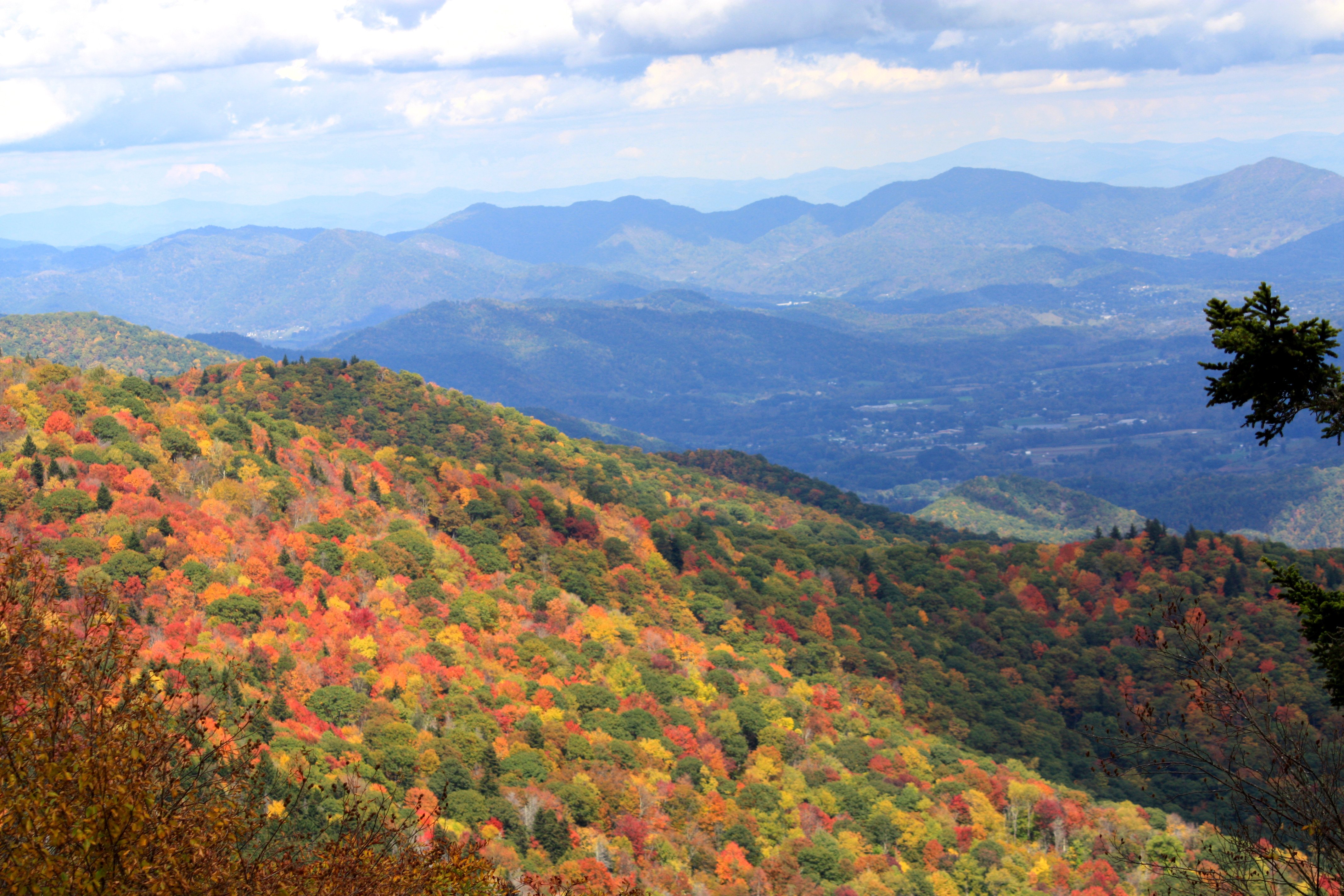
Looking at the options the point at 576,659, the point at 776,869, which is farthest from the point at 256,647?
the point at 776,869

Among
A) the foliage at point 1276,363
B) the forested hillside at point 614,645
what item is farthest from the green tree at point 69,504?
the foliage at point 1276,363

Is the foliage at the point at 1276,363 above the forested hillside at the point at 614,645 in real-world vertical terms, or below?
above

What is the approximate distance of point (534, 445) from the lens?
530ft

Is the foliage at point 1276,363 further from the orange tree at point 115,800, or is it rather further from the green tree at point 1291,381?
the orange tree at point 115,800

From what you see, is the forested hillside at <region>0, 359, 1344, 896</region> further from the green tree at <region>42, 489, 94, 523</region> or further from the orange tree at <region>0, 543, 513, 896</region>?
the orange tree at <region>0, 543, 513, 896</region>

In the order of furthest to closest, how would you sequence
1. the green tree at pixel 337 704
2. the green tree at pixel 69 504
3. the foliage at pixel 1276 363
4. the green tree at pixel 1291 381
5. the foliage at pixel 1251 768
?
1. the green tree at pixel 69 504
2. the green tree at pixel 337 704
3. the foliage at pixel 1276 363
4. the green tree at pixel 1291 381
5. the foliage at pixel 1251 768

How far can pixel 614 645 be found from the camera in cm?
9419

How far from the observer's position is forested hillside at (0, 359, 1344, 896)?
67.4m

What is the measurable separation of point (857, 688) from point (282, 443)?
71.6 metres

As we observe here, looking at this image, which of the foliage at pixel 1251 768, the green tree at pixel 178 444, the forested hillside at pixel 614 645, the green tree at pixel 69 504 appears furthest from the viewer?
the green tree at pixel 178 444

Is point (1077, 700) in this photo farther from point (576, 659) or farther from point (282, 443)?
point (282, 443)

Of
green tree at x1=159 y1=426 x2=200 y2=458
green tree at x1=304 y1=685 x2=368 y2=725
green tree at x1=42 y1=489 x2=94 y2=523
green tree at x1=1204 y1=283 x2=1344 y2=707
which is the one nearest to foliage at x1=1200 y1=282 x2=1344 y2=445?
green tree at x1=1204 y1=283 x2=1344 y2=707

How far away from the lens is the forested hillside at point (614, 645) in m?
67.4

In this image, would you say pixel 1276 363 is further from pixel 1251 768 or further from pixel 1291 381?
pixel 1251 768
